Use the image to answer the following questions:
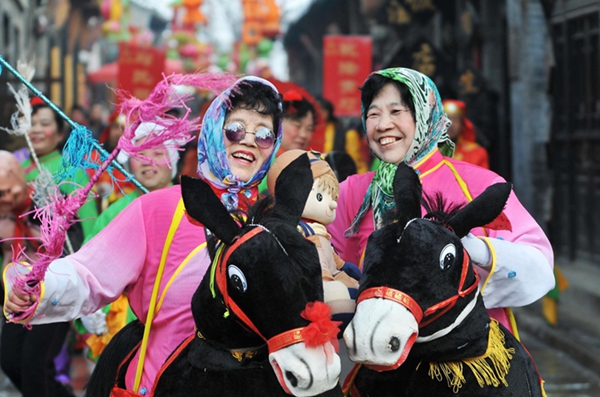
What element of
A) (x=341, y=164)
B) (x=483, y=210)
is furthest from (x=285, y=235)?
(x=341, y=164)

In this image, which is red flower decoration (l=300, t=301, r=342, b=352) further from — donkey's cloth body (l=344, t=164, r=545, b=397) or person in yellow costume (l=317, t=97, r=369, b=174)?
person in yellow costume (l=317, t=97, r=369, b=174)

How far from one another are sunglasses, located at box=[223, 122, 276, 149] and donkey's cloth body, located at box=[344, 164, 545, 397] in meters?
0.72

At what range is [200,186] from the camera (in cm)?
226

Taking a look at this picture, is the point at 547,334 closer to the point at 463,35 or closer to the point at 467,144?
the point at 467,144

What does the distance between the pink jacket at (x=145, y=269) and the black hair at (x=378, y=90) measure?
83 cm

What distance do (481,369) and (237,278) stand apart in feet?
2.52

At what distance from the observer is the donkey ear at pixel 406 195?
2420mm

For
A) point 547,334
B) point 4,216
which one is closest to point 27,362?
point 4,216

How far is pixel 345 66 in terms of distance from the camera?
1388 cm

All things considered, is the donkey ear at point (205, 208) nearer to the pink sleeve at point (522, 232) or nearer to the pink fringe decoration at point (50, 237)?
the pink fringe decoration at point (50, 237)

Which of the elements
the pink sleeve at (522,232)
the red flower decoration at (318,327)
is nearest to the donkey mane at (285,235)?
the red flower decoration at (318,327)

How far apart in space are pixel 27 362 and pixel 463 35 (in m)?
9.81

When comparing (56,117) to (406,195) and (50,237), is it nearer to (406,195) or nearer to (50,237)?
(50,237)

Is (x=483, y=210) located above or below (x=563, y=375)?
above
